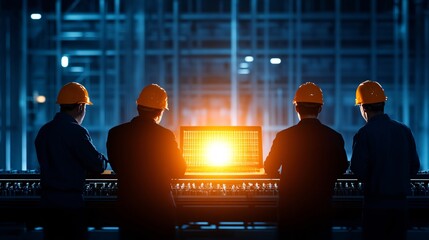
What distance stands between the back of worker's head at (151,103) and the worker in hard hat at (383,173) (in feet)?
3.05

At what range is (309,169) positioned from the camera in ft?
8.11

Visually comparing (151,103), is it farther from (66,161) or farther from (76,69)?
(76,69)

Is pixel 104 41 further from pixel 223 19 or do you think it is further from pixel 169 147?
pixel 169 147

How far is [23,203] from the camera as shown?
3.14 m

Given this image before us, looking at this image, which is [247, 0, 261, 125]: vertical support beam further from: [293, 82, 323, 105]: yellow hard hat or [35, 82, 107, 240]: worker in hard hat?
[35, 82, 107, 240]: worker in hard hat

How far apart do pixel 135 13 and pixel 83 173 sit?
459 centimetres

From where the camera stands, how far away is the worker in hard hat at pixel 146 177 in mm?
2441

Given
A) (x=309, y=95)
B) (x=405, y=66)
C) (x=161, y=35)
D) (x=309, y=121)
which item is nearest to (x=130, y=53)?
(x=161, y=35)

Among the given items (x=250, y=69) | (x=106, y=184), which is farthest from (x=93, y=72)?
(x=106, y=184)

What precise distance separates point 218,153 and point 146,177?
3.27 feet

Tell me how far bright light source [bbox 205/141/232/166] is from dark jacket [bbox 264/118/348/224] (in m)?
0.91

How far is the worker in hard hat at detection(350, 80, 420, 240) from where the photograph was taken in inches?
99.7

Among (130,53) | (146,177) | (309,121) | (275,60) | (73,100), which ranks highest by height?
(275,60)

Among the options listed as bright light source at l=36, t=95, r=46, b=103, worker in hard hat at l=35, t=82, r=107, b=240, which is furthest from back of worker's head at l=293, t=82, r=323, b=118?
bright light source at l=36, t=95, r=46, b=103
